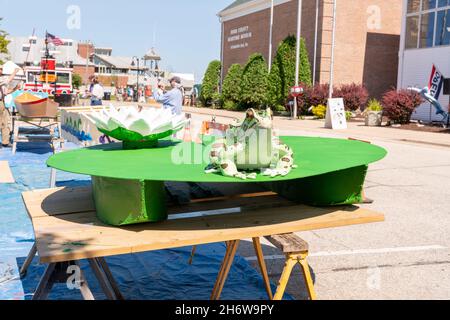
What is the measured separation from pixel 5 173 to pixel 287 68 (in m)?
28.0

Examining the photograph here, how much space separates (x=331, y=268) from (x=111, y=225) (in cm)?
252

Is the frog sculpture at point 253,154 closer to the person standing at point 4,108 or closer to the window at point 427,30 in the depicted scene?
the person standing at point 4,108

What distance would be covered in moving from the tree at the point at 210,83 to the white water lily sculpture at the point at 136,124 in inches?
1831

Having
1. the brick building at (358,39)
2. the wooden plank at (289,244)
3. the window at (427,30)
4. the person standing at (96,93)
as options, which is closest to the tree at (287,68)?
the brick building at (358,39)

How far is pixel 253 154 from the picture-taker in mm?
3053

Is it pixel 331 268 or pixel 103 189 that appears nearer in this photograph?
pixel 103 189

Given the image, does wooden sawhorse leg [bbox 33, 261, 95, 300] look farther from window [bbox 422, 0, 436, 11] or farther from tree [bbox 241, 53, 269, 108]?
tree [bbox 241, 53, 269, 108]

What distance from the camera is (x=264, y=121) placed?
311cm

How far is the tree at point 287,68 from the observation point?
1378 inches

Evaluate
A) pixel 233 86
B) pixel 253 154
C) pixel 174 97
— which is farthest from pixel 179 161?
pixel 233 86

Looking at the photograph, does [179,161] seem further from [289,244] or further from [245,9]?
[245,9]

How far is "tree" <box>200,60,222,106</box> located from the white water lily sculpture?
1831 inches

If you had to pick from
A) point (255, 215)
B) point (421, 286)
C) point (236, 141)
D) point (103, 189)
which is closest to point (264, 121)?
point (236, 141)
